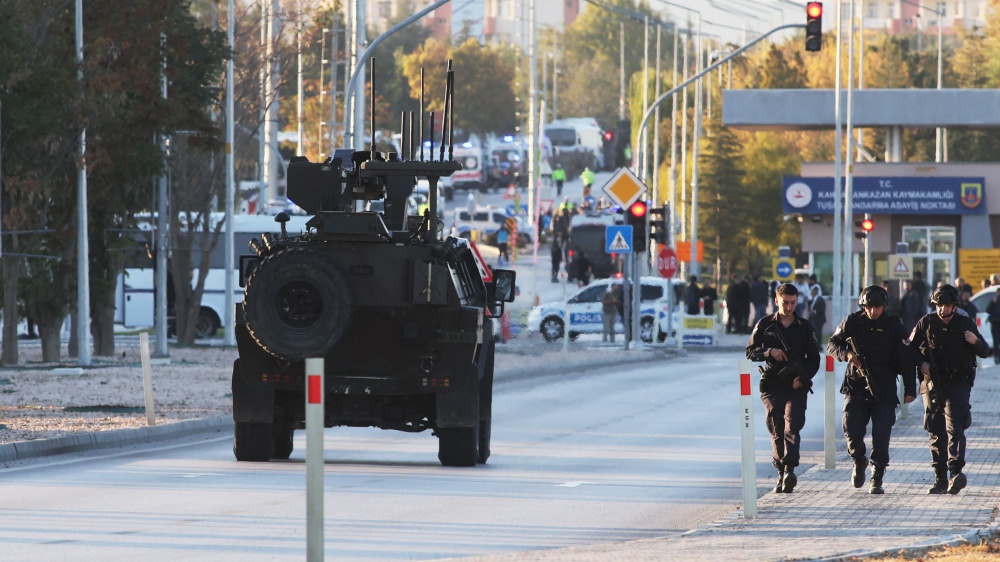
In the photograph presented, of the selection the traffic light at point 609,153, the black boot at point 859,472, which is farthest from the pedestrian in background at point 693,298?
the traffic light at point 609,153

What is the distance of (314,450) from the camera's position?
26.6 ft

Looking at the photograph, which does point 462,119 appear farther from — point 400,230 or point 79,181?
point 400,230

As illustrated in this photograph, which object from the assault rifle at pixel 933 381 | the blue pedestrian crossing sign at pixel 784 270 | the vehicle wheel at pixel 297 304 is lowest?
the blue pedestrian crossing sign at pixel 784 270

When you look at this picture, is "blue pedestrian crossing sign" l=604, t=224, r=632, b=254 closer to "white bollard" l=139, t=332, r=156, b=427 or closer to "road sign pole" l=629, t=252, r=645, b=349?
"road sign pole" l=629, t=252, r=645, b=349

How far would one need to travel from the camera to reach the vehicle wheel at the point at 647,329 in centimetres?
4847

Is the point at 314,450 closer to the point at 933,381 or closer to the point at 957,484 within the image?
the point at 957,484

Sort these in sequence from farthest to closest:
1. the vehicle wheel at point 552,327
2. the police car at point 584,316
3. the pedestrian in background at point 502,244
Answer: the pedestrian in background at point 502,244 → the vehicle wheel at point 552,327 → the police car at point 584,316

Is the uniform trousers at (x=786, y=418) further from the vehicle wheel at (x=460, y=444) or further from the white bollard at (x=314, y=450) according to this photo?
the white bollard at (x=314, y=450)

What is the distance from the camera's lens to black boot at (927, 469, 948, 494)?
44.9 feet

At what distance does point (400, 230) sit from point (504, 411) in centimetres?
778

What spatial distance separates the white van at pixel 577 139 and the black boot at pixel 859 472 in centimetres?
11728

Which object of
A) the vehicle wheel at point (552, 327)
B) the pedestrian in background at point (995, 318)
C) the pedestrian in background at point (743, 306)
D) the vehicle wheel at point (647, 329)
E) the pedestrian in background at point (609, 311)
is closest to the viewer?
the pedestrian in background at point (995, 318)

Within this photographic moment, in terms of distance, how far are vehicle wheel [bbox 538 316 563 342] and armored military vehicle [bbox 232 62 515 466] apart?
32165 millimetres

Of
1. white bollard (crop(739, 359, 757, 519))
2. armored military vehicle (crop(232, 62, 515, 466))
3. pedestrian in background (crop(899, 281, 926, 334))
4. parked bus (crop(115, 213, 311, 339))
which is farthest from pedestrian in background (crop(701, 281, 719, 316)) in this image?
white bollard (crop(739, 359, 757, 519))
